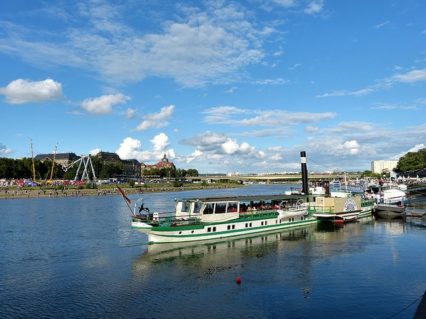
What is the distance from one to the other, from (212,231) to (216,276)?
19.3 meters

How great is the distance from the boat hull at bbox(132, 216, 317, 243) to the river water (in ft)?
5.45

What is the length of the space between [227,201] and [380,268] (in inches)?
974

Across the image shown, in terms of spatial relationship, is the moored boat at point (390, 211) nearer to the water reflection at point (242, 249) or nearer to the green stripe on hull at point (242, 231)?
the green stripe on hull at point (242, 231)

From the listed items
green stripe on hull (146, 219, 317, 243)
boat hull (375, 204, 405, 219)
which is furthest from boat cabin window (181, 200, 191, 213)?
boat hull (375, 204, 405, 219)

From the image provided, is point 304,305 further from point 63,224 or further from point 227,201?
point 63,224

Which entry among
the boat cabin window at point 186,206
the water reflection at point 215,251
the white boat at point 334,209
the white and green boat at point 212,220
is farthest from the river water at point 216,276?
the white boat at point 334,209

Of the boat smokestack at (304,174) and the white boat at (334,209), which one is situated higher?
the boat smokestack at (304,174)

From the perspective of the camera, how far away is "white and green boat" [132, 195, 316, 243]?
5553cm

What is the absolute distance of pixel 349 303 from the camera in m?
32.0

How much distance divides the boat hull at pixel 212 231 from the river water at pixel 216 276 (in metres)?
1.66

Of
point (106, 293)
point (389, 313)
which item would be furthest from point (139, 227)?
point (389, 313)

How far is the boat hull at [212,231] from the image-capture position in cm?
5544

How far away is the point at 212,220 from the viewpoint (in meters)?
60.3

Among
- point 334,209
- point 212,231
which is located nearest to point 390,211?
point 334,209
